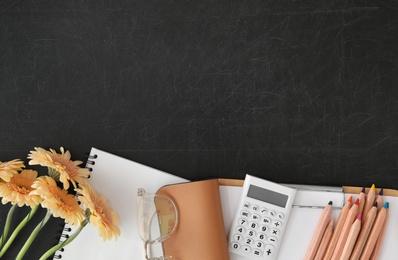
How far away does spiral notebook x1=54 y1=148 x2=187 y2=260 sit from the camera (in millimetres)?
955

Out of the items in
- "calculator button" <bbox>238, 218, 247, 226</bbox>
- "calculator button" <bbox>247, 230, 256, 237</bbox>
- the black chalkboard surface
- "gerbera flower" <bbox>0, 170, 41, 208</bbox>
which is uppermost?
the black chalkboard surface

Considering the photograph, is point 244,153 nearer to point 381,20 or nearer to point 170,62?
point 170,62

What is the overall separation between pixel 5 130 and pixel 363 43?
734 mm

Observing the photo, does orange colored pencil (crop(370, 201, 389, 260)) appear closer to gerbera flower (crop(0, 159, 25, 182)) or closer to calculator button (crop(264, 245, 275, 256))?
calculator button (crop(264, 245, 275, 256))

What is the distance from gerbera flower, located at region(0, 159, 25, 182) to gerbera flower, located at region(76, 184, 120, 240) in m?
0.13

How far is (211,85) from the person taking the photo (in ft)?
3.17

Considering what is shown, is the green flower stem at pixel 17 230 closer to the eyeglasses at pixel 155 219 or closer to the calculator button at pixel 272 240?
the eyeglasses at pixel 155 219

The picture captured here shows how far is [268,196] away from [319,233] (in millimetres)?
115

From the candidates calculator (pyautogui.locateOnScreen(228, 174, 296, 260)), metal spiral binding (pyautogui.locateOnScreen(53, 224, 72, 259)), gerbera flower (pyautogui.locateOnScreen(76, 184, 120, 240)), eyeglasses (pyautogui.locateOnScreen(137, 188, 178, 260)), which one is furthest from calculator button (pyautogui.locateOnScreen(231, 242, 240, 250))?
metal spiral binding (pyautogui.locateOnScreen(53, 224, 72, 259))

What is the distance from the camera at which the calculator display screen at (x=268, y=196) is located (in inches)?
36.3

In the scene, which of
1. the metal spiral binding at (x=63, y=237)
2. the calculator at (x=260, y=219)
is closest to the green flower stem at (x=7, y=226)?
the metal spiral binding at (x=63, y=237)

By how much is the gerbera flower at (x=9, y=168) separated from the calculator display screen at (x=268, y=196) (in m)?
0.44

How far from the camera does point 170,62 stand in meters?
0.97

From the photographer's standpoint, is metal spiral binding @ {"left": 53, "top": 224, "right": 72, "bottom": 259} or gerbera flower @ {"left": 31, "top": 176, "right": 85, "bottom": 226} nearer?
gerbera flower @ {"left": 31, "top": 176, "right": 85, "bottom": 226}
